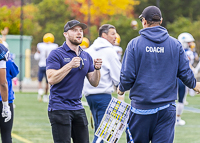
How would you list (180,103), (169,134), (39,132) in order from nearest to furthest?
(169,134) → (39,132) → (180,103)

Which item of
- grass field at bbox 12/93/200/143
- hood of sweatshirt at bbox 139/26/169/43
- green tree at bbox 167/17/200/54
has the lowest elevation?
grass field at bbox 12/93/200/143

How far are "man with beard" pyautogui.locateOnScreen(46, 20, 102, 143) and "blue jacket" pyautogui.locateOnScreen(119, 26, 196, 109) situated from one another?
66cm

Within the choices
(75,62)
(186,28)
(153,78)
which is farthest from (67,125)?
(186,28)

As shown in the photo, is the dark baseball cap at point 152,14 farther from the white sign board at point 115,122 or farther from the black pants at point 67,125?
the black pants at point 67,125

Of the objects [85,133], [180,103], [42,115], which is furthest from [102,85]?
[42,115]

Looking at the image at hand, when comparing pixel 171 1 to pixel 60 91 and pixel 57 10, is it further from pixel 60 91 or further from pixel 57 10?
pixel 60 91

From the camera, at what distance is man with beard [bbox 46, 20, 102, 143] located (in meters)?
5.19

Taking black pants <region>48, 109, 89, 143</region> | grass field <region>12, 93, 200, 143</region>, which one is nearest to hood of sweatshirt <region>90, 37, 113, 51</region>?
black pants <region>48, 109, 89, 143</region>

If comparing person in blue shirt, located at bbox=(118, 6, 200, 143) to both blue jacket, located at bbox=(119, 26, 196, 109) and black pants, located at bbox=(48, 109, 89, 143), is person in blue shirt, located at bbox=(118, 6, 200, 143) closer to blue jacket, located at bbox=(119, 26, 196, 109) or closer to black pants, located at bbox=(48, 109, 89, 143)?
blue jacket, located at bbox=(119, 26, 196, 109)

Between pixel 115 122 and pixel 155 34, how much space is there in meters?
1.10

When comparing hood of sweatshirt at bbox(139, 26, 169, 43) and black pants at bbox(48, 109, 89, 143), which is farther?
black pants at bbox(48, 109, 89, 143)

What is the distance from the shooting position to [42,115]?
12.3 m

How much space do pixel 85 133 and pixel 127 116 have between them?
2.22 ft

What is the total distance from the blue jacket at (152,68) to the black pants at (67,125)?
810 millimetres
